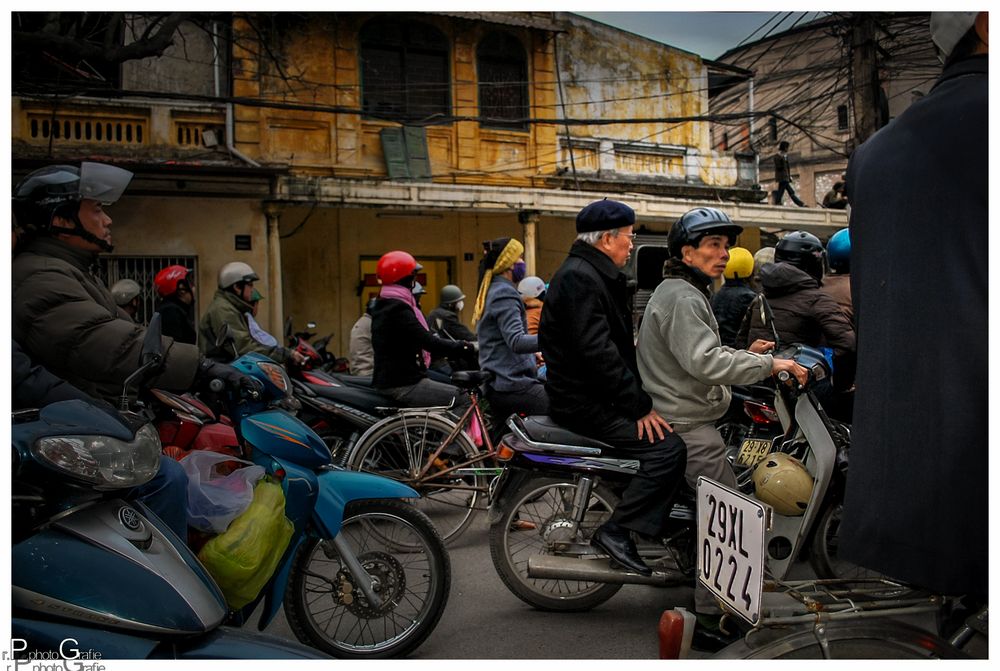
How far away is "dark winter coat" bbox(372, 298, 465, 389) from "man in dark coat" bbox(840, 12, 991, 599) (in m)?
4.54

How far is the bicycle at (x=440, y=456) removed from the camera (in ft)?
18.2

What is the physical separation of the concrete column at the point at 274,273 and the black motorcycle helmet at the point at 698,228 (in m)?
9.75

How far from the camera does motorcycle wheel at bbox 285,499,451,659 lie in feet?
11.3

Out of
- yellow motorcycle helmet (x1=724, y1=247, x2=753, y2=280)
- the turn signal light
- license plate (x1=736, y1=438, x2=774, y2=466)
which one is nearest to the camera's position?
the turn signal light

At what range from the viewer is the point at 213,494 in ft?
9.61

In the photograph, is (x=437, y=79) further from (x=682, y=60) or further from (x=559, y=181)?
(x=682, y=60)

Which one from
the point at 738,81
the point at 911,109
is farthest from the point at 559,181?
the point at 911,109

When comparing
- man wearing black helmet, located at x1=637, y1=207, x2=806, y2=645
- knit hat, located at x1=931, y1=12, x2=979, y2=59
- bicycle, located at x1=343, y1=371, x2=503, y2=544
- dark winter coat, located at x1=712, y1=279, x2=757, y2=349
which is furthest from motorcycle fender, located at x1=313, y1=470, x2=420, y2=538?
dark winter coat, located at x1=712, y1=279, x2=757, y2=349

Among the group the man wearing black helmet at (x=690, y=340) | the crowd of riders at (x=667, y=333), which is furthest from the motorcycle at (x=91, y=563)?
the man wearing black helmet at (x=690, y=340)

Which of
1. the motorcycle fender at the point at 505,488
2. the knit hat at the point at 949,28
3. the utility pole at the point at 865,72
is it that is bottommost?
the motorcycle fender at the point at 505,488

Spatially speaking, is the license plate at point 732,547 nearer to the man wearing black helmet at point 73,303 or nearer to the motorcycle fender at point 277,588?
the motorcycle fender at point 277,588

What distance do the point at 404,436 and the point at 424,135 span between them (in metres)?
10.1

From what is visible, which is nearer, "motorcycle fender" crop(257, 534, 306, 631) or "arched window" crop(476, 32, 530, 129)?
"motorcycle fender" crop(257, 534, 306, 631)

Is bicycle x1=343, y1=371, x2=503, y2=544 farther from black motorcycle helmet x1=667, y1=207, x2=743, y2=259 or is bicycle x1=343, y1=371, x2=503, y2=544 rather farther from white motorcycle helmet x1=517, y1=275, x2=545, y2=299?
black motorcycle helmet x1=667, y1=207, x2=743, y2=259
